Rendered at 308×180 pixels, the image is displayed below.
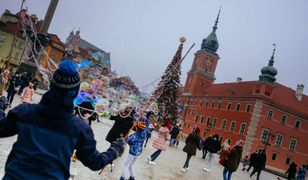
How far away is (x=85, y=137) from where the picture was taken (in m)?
2.38

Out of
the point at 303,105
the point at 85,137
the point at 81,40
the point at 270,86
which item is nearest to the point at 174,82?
the point at 270,86

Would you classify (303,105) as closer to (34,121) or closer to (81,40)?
(34,121)

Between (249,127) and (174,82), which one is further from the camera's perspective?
(249,127)

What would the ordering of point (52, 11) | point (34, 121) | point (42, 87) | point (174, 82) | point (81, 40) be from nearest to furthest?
point (34, 121) < point (52, 11) < point (42, 87) < point (174, 82) < point (81, 40)

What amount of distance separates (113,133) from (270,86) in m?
49.6

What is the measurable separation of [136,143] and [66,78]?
547 centimetres

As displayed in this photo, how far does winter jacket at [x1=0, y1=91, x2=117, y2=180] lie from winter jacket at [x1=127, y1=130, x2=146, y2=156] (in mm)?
5150

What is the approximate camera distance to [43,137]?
2221 mm

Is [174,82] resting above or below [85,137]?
above

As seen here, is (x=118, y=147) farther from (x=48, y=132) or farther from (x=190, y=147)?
(x=190, y=147)

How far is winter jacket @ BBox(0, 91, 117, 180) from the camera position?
7.16 ft

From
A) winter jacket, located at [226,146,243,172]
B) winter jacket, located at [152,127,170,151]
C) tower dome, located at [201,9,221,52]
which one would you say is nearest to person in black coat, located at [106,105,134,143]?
winter jacket, located at [152,127,170,151]

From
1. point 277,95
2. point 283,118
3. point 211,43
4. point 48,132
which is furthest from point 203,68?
point 48,132

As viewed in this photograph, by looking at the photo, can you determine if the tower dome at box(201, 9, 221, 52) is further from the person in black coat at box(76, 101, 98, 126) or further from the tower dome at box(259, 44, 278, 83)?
the person in black coat at box(76, 101, 98, 126)
